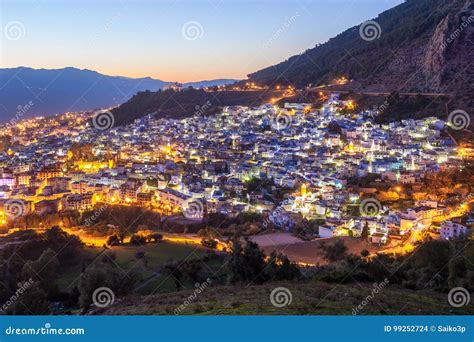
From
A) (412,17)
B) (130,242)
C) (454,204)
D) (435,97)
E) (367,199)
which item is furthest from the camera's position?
(412,17)

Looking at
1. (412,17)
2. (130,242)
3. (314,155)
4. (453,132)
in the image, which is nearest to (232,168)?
(314,155)

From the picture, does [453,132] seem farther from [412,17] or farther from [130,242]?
[412,17]

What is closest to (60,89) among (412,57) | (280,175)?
(412,57)

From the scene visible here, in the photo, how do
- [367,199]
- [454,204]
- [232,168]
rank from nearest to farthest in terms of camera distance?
[454,204], [367,199], [232,168]

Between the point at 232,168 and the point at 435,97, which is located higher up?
the point at 435,97

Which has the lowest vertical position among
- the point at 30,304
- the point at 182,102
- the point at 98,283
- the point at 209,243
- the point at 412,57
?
the point at 209,243

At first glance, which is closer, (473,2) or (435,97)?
(435,97)

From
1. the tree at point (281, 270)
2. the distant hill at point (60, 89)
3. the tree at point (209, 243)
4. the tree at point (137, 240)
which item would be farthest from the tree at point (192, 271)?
the distant hill at point (60, 89)

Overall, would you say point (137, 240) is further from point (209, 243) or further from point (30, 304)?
point (30, 304)
